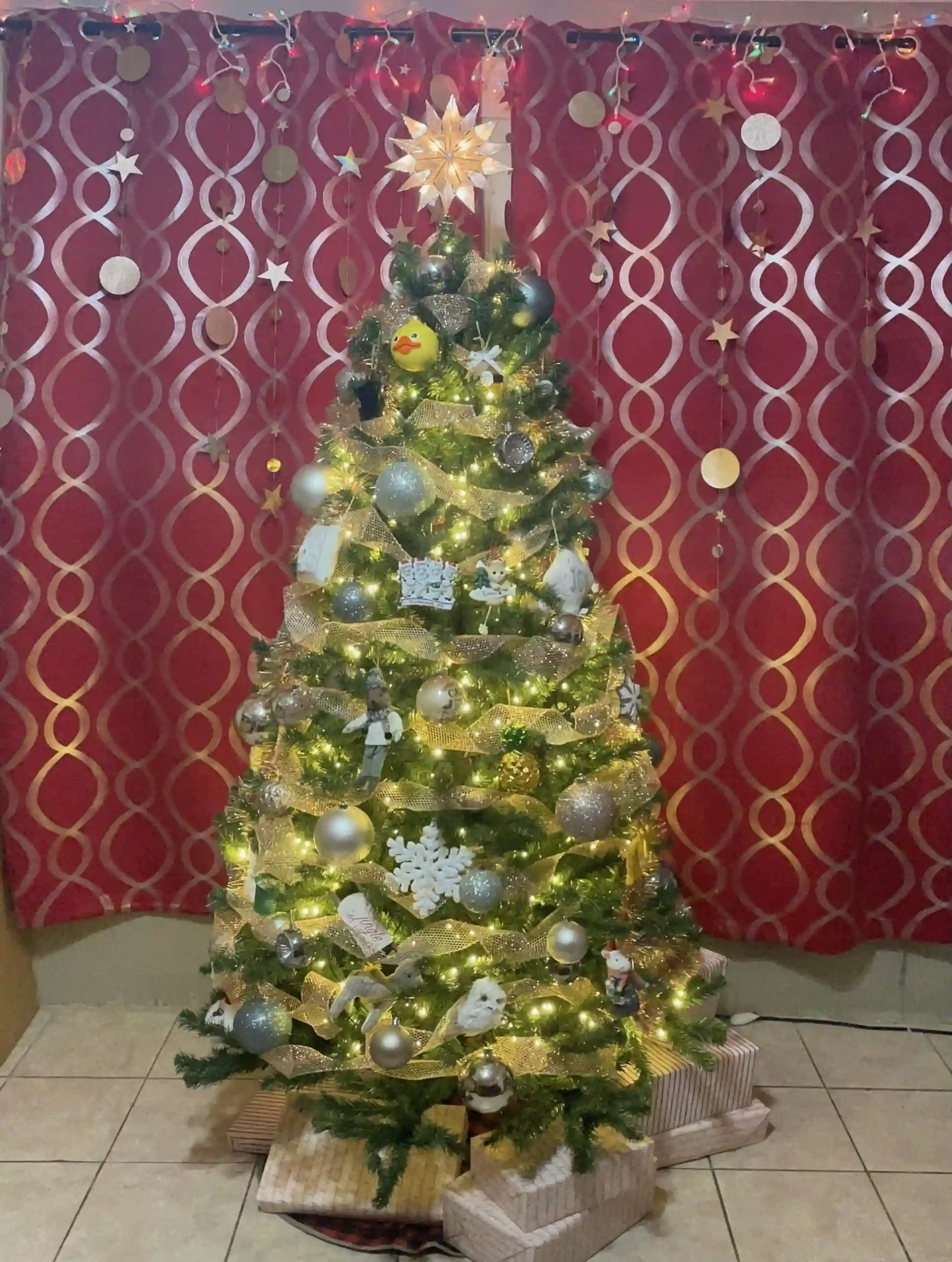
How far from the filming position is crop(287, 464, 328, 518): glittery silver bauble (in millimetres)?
1711

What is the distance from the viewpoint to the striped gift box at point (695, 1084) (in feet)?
5.82

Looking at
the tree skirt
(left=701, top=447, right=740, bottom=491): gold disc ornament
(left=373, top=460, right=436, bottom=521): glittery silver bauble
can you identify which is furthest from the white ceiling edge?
the tree skirt

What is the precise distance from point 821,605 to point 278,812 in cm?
117

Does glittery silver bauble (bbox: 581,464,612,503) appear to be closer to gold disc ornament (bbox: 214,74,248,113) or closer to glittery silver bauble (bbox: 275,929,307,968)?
glittery silver bauble (bbox: 275,929,307,968)

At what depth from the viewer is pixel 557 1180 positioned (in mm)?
1546

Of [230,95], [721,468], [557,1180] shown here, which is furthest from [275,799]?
[230,95]

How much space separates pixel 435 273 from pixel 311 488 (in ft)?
1.33

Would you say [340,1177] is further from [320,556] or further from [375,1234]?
[320,556]

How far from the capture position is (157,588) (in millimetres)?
2148

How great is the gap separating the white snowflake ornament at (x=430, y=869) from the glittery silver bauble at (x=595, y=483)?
0.63 metres

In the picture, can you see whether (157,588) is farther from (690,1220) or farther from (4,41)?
(690,1220)

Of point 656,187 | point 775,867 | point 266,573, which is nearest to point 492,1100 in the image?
point 775,867

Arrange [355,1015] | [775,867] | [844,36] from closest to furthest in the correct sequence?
[355,1015] → [844,36] → [775,867]

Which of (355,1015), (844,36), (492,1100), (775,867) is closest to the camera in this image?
(492,1100)
